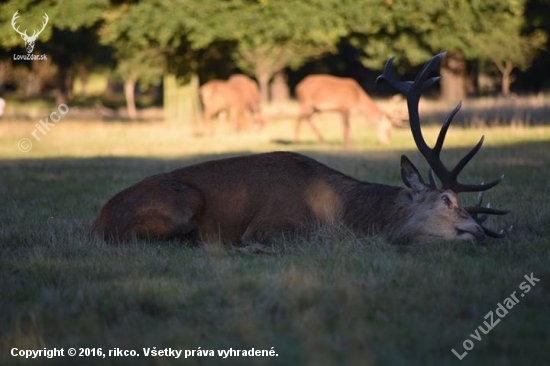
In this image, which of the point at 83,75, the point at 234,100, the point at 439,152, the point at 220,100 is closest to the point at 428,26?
the point at 234,100

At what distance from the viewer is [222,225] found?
8.66 metres

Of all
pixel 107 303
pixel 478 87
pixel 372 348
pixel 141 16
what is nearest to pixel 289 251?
pixel 107 303

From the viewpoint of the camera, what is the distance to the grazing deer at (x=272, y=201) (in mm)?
8102

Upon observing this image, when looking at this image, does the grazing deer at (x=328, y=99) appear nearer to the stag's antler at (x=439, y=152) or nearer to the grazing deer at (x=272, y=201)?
the grazing deer at (x=272, y=201)

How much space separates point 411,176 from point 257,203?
1460 millimetres

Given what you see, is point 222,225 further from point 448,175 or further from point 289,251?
point 448,175

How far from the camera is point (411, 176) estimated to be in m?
8.18

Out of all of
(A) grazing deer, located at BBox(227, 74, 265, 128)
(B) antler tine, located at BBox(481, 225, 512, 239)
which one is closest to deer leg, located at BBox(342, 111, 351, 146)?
(A) grazing deer, located at BBox(227, 74, 265, 128)

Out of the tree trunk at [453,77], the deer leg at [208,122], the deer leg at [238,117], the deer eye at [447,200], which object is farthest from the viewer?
the tree trunk at [453,77]

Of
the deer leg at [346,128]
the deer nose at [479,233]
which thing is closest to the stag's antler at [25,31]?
the deer leg at [346,128]

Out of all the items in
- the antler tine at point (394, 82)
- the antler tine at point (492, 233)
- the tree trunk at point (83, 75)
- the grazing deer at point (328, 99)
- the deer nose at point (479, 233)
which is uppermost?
the antler tine at point (394, 82)

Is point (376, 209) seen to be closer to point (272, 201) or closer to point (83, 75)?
point (272, 201)

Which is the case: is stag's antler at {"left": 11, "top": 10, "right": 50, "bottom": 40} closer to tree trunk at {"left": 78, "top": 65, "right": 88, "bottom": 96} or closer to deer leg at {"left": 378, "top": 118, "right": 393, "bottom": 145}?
deer leg at {"left": 378, "top": 118, "right": 393, "bottom": 145}

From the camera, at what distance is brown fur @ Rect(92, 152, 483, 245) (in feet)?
27.0
